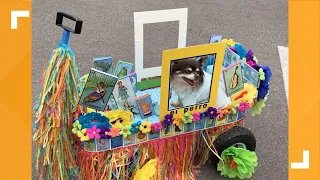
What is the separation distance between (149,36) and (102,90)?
1.73 metres

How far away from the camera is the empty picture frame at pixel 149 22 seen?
2123 millimetres

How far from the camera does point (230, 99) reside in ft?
7.36

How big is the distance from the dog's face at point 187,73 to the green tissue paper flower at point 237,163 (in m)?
Answer: 0.48

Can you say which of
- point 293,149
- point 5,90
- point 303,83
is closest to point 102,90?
point 5,90

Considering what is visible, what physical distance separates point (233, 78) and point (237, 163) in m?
0.48

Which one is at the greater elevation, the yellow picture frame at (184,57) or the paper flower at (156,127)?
the yellow picture frame at (184,57)

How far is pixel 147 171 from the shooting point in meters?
2.07

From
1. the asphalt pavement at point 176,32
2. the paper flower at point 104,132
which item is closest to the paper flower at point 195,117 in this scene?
the paper flower at point 104,132

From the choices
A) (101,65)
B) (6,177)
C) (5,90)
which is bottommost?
(6,177)

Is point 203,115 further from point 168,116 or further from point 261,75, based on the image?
point 261,75

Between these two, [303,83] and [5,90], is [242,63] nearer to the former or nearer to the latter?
[303,83]

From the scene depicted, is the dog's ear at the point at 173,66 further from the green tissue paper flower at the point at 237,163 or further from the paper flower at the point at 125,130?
the green tissue paper flower at the point at 237,163

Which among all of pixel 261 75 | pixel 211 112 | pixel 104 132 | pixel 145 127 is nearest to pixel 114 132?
pixel 104 132

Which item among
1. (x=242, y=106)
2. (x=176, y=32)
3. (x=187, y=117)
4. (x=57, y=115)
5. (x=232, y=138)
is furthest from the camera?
(x=176, y=32)
